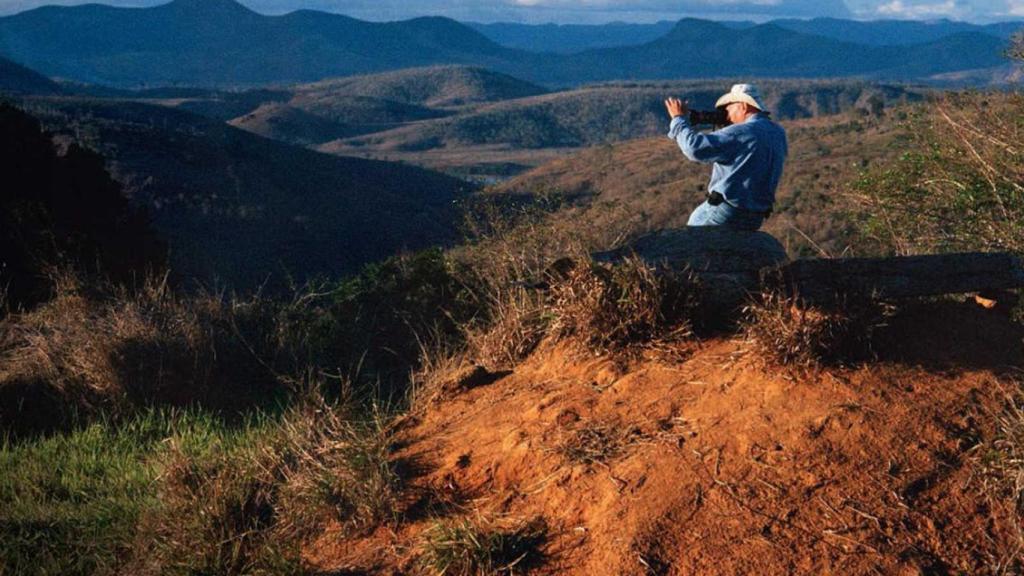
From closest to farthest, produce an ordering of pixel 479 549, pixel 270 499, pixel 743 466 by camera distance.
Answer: pixel 479 549
pixel 743 466
pixel 270 499

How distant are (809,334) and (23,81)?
98479mm

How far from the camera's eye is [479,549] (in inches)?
118

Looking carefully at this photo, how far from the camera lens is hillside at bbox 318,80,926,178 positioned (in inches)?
3597

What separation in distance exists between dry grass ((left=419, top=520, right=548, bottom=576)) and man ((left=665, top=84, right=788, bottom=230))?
249 cm

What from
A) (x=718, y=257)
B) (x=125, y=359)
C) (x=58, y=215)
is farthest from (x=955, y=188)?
(x=58, y=215)

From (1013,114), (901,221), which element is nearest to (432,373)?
(901,221)

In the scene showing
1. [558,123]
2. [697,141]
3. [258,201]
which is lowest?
[258,201]

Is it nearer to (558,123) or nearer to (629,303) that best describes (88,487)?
(629,303)

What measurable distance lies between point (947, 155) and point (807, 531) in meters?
6.02

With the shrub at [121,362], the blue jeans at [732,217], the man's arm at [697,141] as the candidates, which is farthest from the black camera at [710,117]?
the shrub at [121,362]

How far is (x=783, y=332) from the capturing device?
354 centimetres

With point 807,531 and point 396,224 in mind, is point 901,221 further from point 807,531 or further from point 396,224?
point 396,224

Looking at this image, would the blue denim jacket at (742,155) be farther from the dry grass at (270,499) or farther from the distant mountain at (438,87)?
the distant mountain at (438,87)

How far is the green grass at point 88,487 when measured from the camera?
11.7 feet
